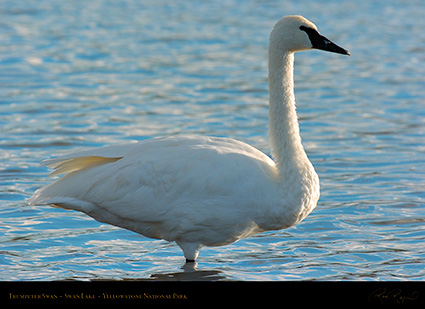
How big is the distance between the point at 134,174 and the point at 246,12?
1529 centimetres

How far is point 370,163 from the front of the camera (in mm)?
10031

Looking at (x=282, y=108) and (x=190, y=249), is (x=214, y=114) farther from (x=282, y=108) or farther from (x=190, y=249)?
(x=190, y=249)

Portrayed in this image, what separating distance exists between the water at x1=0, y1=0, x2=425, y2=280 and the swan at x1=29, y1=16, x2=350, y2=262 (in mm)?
513

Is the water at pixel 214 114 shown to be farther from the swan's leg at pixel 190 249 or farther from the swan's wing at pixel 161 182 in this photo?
the swan's wing at pixel 161 182

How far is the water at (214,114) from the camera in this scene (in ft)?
23.0

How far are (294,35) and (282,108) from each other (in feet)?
2.01

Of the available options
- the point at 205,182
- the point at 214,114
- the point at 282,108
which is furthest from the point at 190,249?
the point at 214,114

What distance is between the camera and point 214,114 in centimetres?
1236

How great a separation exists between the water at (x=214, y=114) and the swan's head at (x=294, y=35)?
1840mm

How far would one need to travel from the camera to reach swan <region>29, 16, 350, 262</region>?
246 inches
